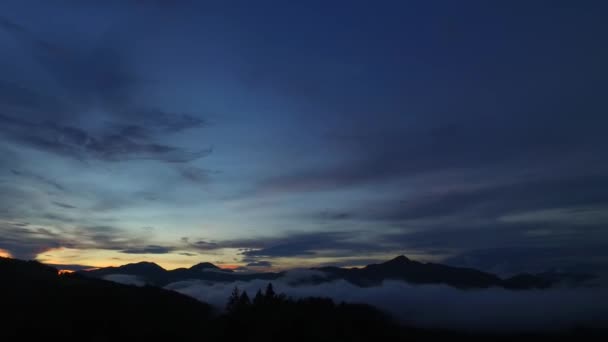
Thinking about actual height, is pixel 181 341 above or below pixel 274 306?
below

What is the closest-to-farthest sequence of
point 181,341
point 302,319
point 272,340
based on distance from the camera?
1. point 272,340
2. point 181,341
3. point 302,319

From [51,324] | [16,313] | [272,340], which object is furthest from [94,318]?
[272,340]

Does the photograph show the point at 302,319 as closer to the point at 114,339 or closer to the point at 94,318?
the point at 114,339

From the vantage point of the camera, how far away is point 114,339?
172875 millimetres

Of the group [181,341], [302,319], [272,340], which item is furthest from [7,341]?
[302,319]

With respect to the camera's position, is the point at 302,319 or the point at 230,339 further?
the point at 302,319

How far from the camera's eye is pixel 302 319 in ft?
611

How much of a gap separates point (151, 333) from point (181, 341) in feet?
58.2

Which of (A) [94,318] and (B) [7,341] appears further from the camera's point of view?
(A) [94,318]

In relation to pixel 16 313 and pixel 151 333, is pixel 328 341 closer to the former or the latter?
pixel 151 333

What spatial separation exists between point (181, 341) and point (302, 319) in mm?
54266

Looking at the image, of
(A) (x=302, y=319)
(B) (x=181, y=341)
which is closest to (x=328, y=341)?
(A) (x=302, y=319)

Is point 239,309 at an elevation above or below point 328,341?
above

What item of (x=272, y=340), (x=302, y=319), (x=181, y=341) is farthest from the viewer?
(x=302, y=319)
